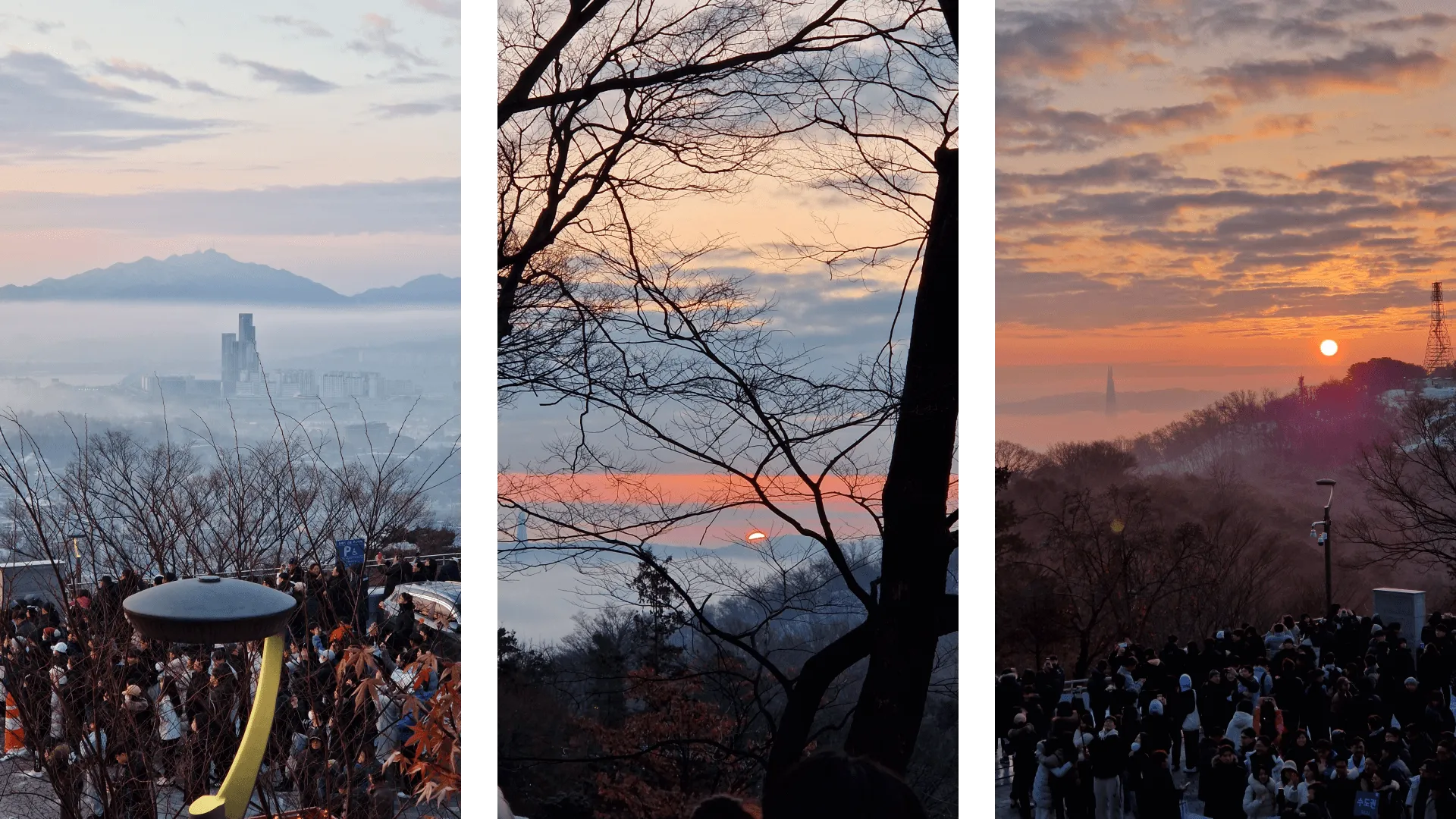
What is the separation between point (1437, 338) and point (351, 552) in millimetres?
5121

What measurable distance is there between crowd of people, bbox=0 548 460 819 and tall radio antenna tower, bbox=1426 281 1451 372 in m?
3.70

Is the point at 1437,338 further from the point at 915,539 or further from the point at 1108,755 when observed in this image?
the point at 915,539

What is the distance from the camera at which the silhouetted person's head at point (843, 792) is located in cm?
89

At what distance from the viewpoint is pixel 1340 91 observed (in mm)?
2818

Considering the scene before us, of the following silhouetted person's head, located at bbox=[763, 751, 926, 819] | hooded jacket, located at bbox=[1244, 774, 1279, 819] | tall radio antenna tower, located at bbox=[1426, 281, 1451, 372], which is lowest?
hooded jacket, located at bbox=[1244, 774, 1279, 819]

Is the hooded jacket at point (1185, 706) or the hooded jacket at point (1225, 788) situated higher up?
the hooded jacket at point (1185, 706)

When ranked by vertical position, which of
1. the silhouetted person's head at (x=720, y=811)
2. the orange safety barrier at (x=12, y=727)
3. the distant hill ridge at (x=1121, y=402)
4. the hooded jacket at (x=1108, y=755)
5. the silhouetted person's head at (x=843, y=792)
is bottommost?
the orange safety barrier at (x=12, y=727)

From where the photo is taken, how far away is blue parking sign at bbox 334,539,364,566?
584 centimetres

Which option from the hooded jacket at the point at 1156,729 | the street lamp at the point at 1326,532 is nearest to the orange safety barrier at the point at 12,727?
the hooded jacket at the point at 1156,729

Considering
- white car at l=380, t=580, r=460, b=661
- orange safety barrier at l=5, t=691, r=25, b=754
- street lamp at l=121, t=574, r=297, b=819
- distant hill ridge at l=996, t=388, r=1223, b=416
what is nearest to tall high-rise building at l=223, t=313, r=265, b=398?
white car at l=380, t=580, r=460, b=661

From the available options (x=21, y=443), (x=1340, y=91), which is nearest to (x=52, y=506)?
(x=21, y=443)

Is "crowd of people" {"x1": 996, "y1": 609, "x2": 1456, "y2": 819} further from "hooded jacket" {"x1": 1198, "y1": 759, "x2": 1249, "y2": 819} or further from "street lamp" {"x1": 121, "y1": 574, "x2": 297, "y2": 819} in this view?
"street lamp" {"x1": 121, "y1": 574, "x2": 297, "y2": 819}

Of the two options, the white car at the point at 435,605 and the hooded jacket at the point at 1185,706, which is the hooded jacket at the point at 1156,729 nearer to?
the hooded jacket at the point at 1185,706

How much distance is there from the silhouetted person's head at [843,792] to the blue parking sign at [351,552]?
5.25m
